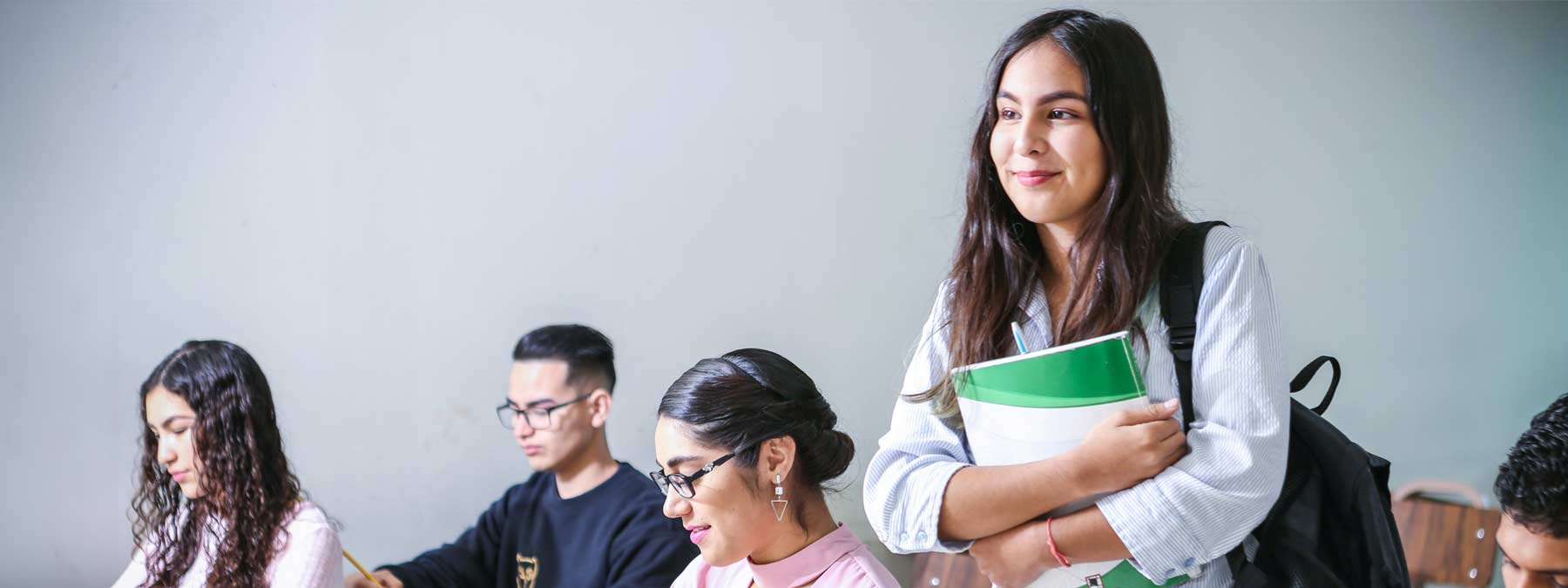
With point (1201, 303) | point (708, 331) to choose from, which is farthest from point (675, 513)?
point (708, 331)

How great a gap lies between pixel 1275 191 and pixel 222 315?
9.52 ft

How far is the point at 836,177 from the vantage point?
11.1 ft

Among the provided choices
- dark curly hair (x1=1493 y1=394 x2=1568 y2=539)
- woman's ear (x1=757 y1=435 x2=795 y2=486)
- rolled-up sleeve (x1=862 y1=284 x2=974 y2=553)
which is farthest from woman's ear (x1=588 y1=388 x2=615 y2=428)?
dark curly hair (x1=1493 y1=394 x2=1568 y2=539)

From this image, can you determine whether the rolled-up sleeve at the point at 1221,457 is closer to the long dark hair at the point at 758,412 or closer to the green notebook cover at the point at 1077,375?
the green notebook cover at the point at 1077,375

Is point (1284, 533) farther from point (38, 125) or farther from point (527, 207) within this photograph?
point (38, 125)

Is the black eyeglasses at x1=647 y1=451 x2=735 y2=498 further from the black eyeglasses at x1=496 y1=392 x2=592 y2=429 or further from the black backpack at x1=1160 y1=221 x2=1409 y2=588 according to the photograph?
the black eyeglasses at x1=496 y1=392 x2=592 y2=429

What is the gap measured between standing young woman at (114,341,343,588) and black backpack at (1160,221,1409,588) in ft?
5.55

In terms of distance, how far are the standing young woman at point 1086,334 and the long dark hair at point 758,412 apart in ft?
1.21

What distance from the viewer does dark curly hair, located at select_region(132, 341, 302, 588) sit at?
7.77 ft

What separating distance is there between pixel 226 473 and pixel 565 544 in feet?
2.80

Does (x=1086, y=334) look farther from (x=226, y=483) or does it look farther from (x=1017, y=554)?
(x=226, y=483)

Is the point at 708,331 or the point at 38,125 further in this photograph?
the point at 708,331

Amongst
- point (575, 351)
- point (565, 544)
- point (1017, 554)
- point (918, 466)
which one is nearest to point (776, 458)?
point (918, 466)

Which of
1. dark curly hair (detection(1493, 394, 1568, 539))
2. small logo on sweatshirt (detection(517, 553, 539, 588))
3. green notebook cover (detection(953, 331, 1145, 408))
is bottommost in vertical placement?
small logo on sweatshirt (detection(517, 553, 539, 588))
